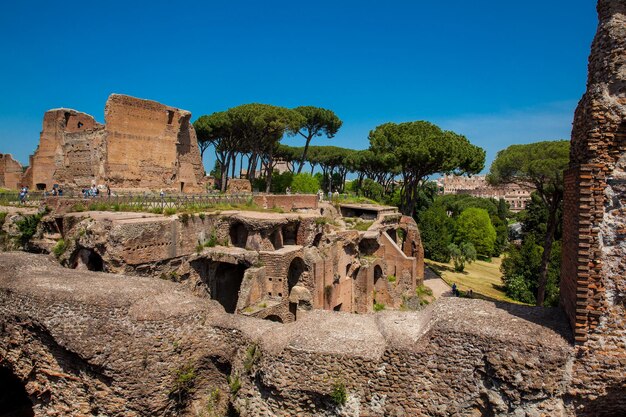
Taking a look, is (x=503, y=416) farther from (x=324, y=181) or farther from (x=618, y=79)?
(x=324, y=181)

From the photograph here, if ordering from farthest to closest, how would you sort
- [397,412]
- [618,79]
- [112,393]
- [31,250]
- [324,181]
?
[324,181] < [31,250] < [112,393] < [397,412] < [618,79]

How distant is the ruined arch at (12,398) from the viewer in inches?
418

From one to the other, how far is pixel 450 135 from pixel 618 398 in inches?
1036

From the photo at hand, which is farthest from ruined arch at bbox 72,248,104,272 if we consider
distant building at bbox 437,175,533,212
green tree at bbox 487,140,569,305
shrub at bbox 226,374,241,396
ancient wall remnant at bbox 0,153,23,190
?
distant building at bbox 437,175,533,212

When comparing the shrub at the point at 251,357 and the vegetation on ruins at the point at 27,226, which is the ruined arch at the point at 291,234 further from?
the shrub at the point at 251,357

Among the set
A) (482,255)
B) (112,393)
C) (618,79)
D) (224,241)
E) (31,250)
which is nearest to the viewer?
(618,79)

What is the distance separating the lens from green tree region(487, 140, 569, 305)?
52.0 ft

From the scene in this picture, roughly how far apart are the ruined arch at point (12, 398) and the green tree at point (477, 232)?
39000 mm

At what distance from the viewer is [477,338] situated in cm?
600

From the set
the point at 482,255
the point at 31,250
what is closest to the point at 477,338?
the point at 31,250

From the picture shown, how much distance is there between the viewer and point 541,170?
52.7ft

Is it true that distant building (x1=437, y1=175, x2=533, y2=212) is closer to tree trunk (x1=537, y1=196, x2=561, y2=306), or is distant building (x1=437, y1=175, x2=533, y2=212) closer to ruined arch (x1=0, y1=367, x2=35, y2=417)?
tree trunk (x1=537, y1=196, x2=561, y2=306)

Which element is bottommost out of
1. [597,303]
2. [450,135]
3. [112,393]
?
[112,393]

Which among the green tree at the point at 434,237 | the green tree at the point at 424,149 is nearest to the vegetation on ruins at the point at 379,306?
the green tree at the point at 424,149
